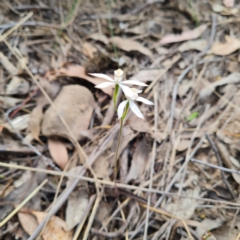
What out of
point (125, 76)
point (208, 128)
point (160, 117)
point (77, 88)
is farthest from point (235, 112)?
point (77, 88)

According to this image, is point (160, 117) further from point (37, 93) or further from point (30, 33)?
point (30, 33)

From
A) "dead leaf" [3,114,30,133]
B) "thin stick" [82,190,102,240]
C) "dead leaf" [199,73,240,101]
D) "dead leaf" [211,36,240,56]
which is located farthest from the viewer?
"dead leaf" [211,36,240,56]

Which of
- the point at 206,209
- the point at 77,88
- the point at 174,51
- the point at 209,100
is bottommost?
the point at 206,209

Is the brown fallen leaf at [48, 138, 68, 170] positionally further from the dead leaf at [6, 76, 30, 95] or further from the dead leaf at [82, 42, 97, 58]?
the dead leaf at [82, 42, 97, 58]

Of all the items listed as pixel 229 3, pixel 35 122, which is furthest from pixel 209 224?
pixel 229 3

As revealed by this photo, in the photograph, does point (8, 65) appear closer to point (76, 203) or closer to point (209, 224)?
point (76, 203)

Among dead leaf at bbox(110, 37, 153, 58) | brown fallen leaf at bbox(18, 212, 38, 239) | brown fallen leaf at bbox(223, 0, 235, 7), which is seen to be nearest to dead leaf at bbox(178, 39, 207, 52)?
dead leaf at bbox(110, 37, 153, 58)
